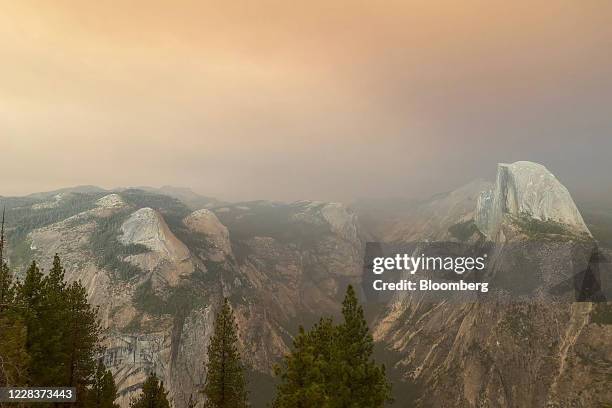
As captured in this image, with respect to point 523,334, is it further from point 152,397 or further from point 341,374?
point 341,374


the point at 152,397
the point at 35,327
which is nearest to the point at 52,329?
the point at 35,327

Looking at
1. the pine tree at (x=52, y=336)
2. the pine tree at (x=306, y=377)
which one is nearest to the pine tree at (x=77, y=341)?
the pine tree at (x=52, y=336)

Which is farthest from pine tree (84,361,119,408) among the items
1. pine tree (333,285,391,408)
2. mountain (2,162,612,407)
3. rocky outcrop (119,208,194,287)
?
rocky outcrop (119,208,194,287)

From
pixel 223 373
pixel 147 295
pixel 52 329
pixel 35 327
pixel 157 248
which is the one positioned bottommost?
pixel 147 295

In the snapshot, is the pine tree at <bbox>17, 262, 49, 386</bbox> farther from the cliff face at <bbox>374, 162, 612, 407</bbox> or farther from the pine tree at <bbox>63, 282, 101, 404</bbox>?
the cliff face at <bbox>374, 162, 612, 407</bbox>

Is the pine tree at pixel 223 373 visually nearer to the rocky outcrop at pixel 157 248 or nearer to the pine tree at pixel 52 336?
the pine tree at pixel 52 336

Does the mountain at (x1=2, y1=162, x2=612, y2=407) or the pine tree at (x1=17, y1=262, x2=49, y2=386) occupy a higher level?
the pine tree at (x1=17, y1=262, x2=49, y2=386)

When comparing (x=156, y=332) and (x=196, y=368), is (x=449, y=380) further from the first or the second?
(x=156, y=332)
